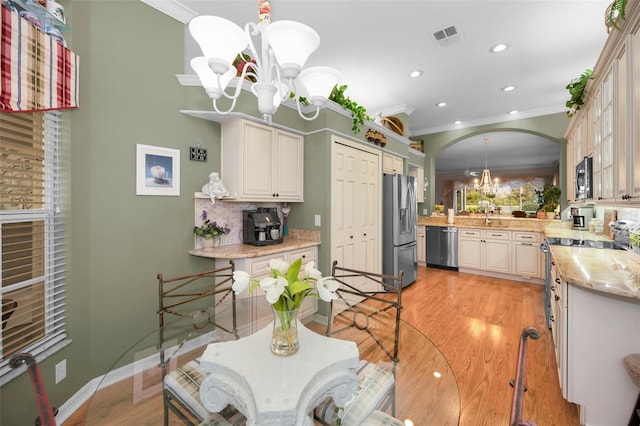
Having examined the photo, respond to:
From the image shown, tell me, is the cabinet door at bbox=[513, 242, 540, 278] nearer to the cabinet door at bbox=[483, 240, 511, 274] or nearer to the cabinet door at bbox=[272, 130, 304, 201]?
the cabinet door at bbox=[483, 240, 511, 274]

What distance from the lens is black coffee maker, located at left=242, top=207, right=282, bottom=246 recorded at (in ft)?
9.00

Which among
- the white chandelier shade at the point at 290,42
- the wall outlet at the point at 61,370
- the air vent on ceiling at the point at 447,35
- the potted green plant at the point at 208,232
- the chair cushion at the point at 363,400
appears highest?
the air vent on ceiling at the point at 447,35

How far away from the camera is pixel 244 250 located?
2.52 meters

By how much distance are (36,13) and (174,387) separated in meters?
2.11

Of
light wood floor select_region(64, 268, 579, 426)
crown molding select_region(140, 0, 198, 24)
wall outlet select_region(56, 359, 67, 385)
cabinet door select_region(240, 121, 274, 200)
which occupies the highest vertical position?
crown molding select_region(140, 0, 198, 24)

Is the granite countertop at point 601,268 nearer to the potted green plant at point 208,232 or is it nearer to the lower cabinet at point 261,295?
the lower cabinet at point 261,295

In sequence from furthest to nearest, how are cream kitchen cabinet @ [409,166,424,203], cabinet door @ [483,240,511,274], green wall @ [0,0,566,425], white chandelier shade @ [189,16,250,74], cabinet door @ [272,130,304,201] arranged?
1. cream kitchen cabinet @ [409,166,424,203]
2. cabinet door @ [483,240,511,274]
3. cabinet door @ [272,130,304,201]
4. green wall @ [0,0,566,425]
5. white chandelier shade @ [189,16,250,74]

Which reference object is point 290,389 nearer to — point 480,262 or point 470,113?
point 480,262

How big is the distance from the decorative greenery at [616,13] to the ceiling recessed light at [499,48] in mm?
1216

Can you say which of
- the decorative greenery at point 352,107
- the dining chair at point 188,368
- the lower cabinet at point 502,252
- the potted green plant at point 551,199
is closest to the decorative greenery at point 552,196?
the potted green plant at point 551,199

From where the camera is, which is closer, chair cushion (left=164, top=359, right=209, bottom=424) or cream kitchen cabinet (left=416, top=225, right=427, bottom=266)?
chair cushion (left=164, top=359, right=209, bottom=424)

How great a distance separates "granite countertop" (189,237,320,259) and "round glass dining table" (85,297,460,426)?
0.60 meters

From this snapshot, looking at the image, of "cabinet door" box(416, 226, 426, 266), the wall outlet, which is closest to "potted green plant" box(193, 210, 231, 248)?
the wall outlet

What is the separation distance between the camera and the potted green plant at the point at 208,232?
2.52 metres
